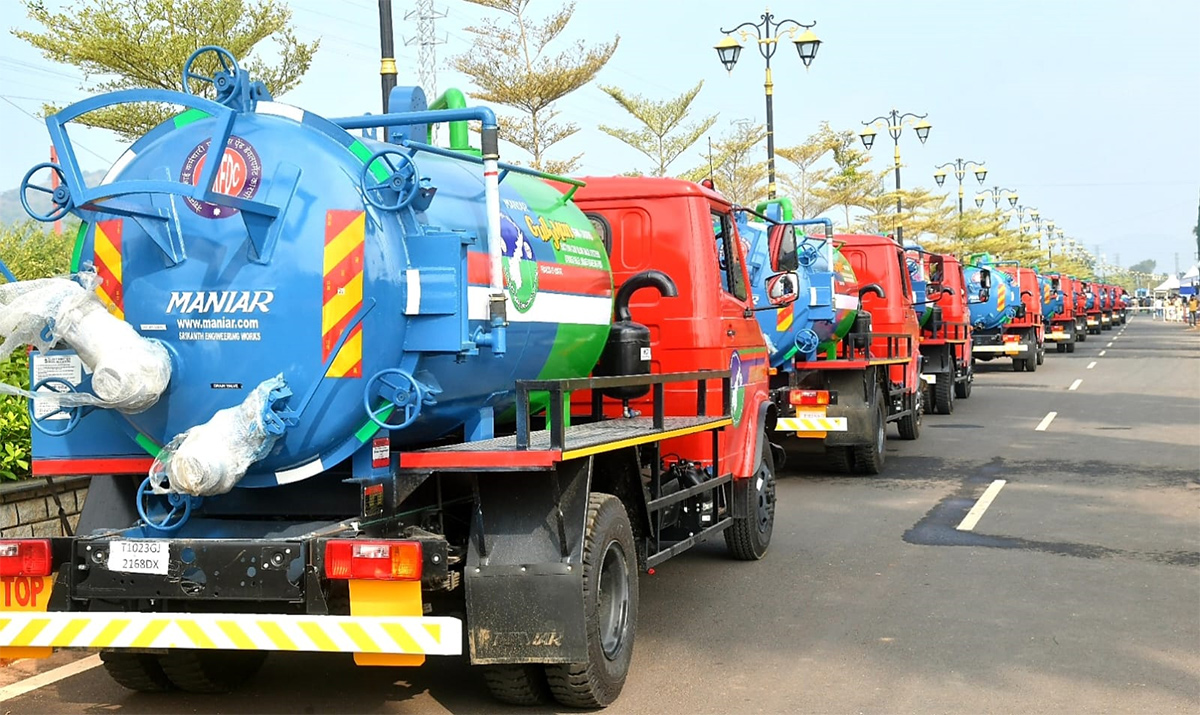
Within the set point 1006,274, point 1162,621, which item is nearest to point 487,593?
point 1162,621

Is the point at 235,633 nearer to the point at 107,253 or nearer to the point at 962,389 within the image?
the point at 107,253

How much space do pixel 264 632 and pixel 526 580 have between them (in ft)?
3.44

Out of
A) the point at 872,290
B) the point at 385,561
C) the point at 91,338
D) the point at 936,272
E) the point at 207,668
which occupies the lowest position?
the point at 207,668

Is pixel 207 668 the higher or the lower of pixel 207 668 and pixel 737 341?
the lower

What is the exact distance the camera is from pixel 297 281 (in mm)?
5039

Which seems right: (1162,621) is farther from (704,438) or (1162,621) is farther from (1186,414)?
(1186,414)

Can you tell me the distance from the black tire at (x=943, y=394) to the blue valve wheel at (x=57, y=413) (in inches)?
705

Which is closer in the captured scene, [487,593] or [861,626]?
[487,593]

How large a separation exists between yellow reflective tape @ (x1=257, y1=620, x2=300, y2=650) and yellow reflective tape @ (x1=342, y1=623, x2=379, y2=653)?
8.6 inches

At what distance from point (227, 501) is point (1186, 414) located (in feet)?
60.5

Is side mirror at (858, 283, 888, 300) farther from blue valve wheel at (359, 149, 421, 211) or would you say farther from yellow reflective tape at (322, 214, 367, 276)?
yellow reflective tape at (322, 214, 367, 276)

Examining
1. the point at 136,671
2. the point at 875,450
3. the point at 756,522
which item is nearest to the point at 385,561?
the point at 136,671

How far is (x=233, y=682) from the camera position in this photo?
6.21m

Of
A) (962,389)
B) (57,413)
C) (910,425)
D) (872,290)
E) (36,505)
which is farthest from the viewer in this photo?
(962,389)
